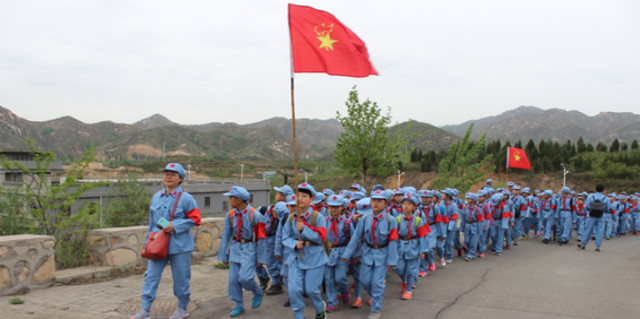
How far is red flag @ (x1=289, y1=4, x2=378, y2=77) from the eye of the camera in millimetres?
5906

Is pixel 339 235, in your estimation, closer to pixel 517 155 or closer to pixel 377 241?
pixel 377 241

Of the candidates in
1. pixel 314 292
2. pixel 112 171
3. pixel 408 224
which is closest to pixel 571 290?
pixel 408 224

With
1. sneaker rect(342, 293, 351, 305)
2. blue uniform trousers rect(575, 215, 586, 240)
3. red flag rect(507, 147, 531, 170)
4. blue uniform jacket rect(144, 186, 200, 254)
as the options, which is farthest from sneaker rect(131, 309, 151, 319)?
red flag rect(507, 147, 531, 170)

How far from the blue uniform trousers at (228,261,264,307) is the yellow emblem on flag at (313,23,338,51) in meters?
3.21

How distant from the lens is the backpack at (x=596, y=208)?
11878 mm

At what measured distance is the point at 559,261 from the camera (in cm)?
1037

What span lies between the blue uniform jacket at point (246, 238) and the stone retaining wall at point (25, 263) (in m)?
2.71

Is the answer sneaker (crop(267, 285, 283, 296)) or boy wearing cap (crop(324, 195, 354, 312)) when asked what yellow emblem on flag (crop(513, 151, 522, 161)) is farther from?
sneaker (crop(267, 285, 283, 296))

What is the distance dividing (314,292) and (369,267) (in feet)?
3.50

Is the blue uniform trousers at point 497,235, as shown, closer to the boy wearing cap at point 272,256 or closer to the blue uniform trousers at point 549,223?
the blue uniform trousers at point 549,223

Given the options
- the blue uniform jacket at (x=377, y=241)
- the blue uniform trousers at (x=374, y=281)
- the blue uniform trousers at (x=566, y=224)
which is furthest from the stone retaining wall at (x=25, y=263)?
the blue uniform trousers at (x=566, y=224)

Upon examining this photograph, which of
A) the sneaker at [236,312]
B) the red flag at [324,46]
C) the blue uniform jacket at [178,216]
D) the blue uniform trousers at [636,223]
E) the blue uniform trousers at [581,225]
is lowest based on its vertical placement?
the blue uniform trousers at [636,223]

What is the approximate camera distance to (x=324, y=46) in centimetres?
605

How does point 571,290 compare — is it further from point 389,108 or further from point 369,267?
point 389,108
